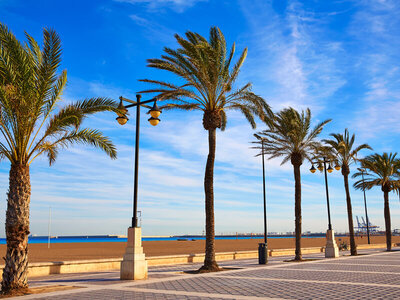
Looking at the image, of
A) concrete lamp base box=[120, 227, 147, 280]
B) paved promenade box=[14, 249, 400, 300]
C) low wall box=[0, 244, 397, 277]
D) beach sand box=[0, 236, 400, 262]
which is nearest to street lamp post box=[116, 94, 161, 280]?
concrete lamp base box=[120, 227, 147, 280]

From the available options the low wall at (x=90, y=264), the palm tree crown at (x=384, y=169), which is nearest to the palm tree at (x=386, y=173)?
the palm tree crown at (x=384, y=169)

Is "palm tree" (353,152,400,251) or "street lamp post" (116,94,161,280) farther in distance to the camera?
"palm tree" (353,152,400,251)

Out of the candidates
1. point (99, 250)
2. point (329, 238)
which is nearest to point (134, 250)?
point (329, 238)

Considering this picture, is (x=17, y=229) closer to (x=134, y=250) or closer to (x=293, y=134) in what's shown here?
(x=134, y=250)

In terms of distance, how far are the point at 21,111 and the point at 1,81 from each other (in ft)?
3.87

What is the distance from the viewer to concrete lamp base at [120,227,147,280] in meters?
14.3

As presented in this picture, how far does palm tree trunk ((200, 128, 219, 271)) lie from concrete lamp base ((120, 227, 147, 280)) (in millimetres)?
3905

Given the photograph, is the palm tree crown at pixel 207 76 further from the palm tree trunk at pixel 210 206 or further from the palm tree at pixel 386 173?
the palm tree at pixel 386 173

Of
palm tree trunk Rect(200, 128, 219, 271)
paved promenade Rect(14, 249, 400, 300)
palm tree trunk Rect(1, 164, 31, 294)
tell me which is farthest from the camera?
palm tree trunk Rect(200, 128, 219, 271)

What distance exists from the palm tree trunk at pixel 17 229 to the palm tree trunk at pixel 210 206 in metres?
8.46

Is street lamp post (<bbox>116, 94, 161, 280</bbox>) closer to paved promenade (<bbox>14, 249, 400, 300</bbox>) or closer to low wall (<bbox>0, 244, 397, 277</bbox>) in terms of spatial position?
paved promenade (<bbox>14, 249, 400, 300</bbox>)

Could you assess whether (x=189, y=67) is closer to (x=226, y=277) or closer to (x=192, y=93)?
(x=192, y=93)

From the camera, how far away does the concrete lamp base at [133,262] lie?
1427 cm

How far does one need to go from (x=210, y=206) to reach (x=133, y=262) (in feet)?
17.7
